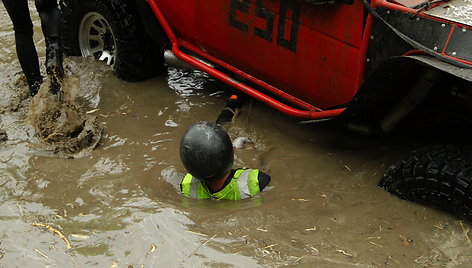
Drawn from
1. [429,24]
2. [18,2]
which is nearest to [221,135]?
[429,24]

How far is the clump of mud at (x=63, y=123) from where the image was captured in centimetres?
470

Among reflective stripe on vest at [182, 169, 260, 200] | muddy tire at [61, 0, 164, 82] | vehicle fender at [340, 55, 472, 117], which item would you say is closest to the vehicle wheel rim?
muddy tire at [61, 0, 164, 82]

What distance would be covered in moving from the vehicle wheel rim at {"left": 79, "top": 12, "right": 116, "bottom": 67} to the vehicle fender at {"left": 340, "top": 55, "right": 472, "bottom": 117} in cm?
288

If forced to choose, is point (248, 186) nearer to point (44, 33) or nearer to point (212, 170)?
point (212, 170)

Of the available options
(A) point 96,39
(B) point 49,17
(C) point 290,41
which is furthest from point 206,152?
(A) point 96,39

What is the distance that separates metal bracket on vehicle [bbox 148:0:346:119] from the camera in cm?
419

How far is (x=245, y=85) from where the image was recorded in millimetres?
4641

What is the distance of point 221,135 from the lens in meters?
3.80

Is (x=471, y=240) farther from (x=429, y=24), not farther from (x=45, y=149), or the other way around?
(x=45, y=149)

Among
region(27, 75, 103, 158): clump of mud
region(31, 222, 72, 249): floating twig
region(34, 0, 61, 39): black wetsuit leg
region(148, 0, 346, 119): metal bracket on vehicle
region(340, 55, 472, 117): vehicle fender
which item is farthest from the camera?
region(34, 0, 61, 39): black wetsuit leg

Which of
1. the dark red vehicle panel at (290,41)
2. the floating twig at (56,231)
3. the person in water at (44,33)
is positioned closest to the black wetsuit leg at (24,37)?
the person in water at (44,33)

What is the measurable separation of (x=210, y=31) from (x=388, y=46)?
169 centimetres

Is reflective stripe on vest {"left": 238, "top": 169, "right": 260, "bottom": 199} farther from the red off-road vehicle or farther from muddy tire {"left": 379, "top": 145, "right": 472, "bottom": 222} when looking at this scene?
muddy tire {"left": 379, "top": 145, "right": 472, "bottom": 222}

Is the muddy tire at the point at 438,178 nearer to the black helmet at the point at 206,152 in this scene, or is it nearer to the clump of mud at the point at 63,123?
the black helmet at the point at 206,152
